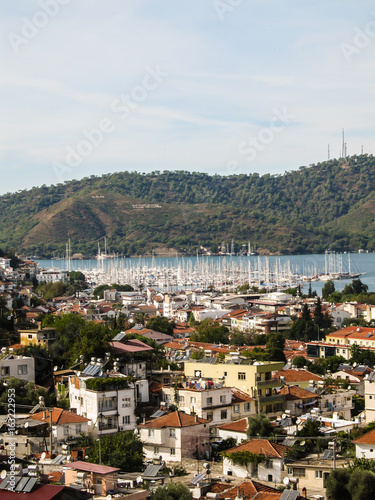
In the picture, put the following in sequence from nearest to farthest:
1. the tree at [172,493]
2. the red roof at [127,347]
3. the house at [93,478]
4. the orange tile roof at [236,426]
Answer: the tree at [172,493] → the house at [93,478] → the orange tile roof at [236,426] → the red roof at [127,347]

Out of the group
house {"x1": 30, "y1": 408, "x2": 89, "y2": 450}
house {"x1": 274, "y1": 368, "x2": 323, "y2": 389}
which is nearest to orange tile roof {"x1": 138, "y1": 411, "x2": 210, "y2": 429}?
house {"x1": 30, "y1": 408, "x2": 89, "y2": 450}

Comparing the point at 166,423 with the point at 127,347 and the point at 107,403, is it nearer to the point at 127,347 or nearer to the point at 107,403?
the point at 107,403

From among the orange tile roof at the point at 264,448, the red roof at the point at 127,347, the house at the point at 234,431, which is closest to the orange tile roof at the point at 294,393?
the house at the point at 234,431

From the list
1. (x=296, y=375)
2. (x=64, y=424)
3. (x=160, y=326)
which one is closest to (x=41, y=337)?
(x=296, y=375)

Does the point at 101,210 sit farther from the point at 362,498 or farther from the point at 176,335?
the point at 362,498

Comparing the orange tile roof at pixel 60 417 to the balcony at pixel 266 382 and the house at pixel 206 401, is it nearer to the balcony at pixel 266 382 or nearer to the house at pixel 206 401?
the house at pixel 206 401

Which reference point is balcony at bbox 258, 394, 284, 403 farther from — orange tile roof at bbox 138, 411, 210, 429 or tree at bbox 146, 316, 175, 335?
tree at bbox 146, 316, 175, 335

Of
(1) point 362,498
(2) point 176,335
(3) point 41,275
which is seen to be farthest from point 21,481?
(3) point 41,275
